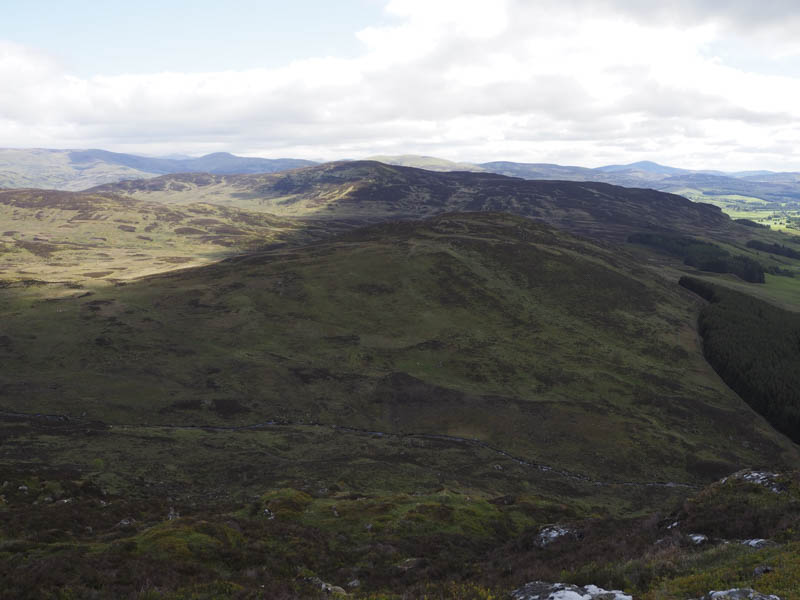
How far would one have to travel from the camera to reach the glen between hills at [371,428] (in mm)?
29109

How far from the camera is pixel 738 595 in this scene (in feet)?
55.8

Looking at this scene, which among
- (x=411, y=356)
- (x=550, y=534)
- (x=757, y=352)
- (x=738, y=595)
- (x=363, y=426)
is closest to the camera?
(x=738, y=595)

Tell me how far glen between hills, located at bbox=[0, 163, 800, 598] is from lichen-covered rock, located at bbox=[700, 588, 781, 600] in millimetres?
1531

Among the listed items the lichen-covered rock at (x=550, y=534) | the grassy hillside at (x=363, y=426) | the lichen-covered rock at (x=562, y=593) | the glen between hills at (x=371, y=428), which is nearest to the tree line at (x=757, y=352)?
the glen between hills at (x=371, y=428)

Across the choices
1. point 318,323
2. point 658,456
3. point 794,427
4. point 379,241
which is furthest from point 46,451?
point 379,241

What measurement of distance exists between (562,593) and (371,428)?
196ft

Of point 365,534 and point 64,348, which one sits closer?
point 365,534

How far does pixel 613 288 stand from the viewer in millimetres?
148000

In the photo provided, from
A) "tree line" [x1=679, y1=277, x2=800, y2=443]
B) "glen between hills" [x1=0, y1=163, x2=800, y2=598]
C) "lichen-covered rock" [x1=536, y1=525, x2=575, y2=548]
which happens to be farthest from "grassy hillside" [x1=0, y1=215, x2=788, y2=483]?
"lichen-covered rock" [x1=536, y1=525, x2=575, y2=548]

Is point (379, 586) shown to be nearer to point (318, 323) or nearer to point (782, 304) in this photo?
point (318, 323)

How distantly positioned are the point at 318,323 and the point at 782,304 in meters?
180

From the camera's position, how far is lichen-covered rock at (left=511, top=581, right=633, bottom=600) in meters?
19.3

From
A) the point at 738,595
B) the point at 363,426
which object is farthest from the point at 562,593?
the point at 363,426

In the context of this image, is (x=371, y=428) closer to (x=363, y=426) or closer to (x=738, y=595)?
(x=363, y=426)
